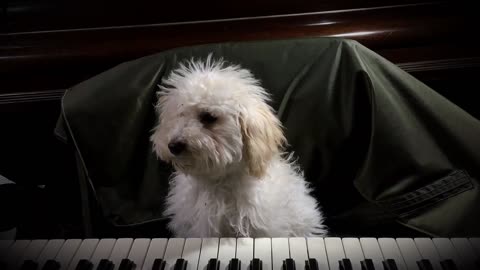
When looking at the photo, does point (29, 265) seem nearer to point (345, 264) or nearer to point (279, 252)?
point (279, 252)

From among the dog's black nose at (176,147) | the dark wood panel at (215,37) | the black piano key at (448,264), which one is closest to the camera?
the black piano key at (448,264)

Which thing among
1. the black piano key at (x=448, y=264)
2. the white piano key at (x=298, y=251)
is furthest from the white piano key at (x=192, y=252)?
the black piano key at (x=448, y=264)

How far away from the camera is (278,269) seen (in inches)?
34.0

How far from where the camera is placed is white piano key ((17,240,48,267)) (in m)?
0.91

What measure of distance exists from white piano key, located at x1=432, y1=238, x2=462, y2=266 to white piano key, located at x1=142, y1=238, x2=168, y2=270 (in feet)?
2.19

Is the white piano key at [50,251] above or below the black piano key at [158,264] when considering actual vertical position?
above

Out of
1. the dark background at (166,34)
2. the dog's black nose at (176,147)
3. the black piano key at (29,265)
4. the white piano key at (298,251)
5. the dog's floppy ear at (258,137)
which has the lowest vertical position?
the black piano key at (29,265)

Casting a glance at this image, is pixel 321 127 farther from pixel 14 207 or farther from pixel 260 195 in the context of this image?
pixel 14 207

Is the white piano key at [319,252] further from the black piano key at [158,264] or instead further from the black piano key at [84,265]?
the black piano key at [84,265]

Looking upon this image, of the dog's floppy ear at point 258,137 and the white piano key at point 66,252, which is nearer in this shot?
the white piano key at point 66,252

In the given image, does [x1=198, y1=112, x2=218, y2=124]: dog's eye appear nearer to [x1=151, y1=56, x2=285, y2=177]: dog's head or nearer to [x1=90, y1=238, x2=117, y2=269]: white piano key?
[x1=151, y1=56, x2=285, y2=177]: dog's head

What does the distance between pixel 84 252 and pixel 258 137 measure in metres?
0.55

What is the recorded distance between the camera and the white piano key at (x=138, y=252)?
89 centimetres

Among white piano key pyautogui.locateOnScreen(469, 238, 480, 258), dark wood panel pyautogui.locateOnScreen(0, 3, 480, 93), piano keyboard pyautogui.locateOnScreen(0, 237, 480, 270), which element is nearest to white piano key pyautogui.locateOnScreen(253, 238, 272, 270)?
piano keyboard pyautogui.locateOnScreen(0, 237, 480, 270)
